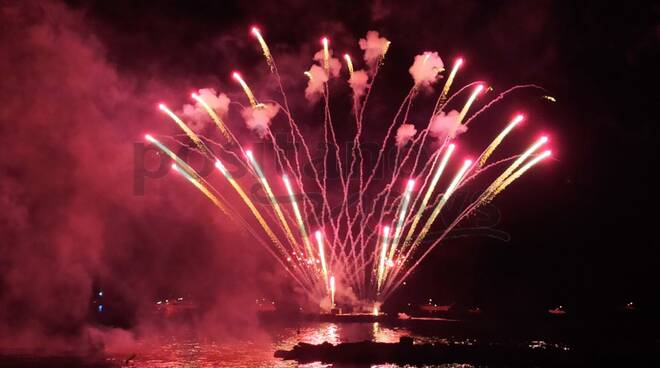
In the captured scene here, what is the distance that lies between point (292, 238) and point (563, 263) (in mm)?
38962

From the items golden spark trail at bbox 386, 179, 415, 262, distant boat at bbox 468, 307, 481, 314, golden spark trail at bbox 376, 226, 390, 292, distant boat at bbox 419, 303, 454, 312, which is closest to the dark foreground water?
golden spark trail at bbox 376, 226, 390, 292

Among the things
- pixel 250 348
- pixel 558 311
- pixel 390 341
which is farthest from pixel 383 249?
pixel 558 311

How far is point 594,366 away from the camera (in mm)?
27562

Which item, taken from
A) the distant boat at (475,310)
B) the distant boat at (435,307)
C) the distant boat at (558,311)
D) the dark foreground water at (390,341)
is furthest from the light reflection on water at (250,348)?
the distant boat at (558,311)

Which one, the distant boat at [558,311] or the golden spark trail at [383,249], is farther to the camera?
the distant boat at [558,311]

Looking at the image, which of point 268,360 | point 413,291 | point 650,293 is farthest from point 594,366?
point 413,291

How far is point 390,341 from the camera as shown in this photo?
1427 inches

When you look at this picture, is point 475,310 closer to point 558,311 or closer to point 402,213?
point 558,311

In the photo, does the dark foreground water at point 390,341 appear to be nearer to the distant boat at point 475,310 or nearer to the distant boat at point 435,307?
the distant boat at point 475,310

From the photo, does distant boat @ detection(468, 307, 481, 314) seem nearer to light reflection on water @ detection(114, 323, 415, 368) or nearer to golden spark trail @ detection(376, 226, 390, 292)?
light reflection on water @ detection(114, 323, 415, 368)

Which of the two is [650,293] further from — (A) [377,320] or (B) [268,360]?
(B) [268,360]

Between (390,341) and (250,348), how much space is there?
809cm

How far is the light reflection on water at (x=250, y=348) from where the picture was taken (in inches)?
1114

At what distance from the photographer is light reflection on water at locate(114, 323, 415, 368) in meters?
28.3
